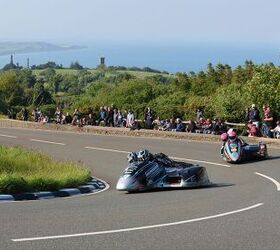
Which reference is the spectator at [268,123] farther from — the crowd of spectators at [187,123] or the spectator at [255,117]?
the spectator at [255,117]

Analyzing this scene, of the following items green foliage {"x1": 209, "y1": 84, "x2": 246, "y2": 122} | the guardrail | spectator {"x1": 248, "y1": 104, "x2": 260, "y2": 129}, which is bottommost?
the guardrail

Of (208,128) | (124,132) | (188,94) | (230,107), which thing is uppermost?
(188,94)

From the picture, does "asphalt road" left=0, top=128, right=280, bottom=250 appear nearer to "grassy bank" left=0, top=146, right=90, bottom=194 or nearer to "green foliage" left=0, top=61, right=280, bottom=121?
"grassy bank" left=0, top=146, right=90, bottom=194

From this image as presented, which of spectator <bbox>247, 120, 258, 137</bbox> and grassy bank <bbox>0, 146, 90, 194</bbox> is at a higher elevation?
spectator <bbox>247, 120, 258, 137</bbox>

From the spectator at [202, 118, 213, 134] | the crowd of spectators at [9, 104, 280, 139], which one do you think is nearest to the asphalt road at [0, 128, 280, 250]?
the crowd of spectators at [9, 104, 280, 139]

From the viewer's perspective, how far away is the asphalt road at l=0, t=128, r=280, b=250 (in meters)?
9.23

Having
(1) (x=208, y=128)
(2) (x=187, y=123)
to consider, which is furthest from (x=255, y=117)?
(2) (x=187, y=123)

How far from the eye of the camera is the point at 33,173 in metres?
19.3

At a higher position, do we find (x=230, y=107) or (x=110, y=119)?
(x=230, y=107)

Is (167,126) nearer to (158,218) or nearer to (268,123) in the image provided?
(268,123)

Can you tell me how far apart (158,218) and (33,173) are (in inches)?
336

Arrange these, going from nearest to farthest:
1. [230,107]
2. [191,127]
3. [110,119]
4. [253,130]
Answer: [253,130], [191,127], [110,119], [230,107]

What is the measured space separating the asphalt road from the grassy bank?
3.41 feet

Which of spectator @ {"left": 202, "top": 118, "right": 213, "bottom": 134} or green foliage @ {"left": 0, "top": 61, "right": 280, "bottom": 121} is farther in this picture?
green foliage @ {"left": 0, "top": 61, "right": 280, "bottom": 121}
